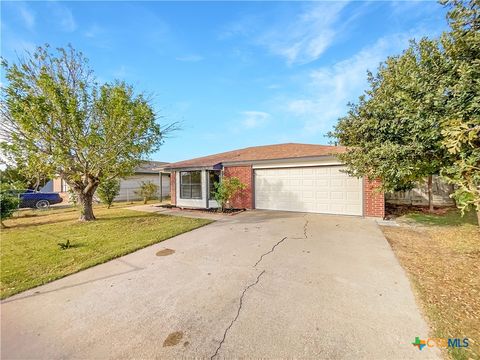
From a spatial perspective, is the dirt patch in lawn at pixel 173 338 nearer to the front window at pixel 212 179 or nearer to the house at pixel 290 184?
the house at pixel 290 184

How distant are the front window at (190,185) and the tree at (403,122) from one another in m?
8.22

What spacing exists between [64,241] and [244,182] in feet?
25.3

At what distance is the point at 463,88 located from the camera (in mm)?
3895

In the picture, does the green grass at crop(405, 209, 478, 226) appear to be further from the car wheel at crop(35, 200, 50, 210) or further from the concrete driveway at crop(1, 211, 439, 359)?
the car wheel at crop(35, 200, 50, 210)

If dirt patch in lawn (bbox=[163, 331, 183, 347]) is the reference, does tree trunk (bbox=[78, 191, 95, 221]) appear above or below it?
above

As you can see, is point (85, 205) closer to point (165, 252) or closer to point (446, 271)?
point (165, 252)

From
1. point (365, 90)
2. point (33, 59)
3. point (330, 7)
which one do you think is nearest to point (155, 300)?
point (365, 90)

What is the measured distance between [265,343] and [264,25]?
9.47 meters

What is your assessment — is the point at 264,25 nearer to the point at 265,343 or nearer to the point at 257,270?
the point at 257,270

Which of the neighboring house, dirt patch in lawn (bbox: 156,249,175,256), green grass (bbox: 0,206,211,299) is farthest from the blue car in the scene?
dirt patch in lawn (bbox: 156,249,175,256)

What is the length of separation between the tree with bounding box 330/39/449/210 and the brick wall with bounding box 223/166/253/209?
17.7 feet

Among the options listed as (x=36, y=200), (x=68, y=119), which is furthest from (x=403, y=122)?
(x=36, y=200)

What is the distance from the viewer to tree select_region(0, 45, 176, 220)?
6957 millimetres

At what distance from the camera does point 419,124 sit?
459cm
